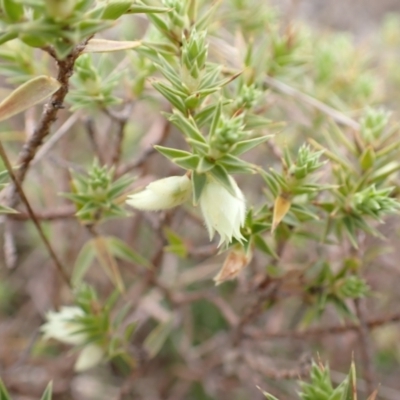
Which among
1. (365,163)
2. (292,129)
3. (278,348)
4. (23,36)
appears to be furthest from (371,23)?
(23,36)

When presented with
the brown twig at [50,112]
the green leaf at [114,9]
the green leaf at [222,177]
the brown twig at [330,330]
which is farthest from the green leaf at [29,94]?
the brown twig at [330,330]

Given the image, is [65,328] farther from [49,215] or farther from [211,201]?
[211,201]

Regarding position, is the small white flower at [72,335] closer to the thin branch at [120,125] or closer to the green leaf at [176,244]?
the green leaf at [176,244]

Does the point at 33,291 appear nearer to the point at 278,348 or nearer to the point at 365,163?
the point at 278,348

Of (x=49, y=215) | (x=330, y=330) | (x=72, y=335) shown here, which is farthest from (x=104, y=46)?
(x=330, y=330)

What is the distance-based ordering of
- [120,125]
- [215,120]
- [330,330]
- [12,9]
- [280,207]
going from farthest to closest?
[330,330] < [120,125] < [280,207] < [215,120] < [12,9]

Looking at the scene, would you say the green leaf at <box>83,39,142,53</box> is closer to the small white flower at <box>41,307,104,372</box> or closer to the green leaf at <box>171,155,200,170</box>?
the green leaf at <box>171,155,200,170</box>
